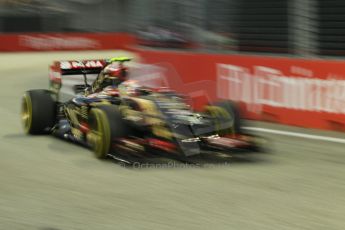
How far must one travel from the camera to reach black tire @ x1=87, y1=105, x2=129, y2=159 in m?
6.49

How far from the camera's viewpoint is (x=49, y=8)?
30.1 meters

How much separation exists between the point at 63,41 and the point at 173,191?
23629 mm

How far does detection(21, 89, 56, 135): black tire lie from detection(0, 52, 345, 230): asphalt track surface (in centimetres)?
50

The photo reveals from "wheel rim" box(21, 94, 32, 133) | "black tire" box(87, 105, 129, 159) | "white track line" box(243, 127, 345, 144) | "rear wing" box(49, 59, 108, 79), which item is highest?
"rear wing" box(49, 59, 108, 79)

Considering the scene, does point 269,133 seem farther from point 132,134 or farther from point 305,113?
Answer: point 132,134

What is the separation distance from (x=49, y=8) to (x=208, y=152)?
81.6 feet

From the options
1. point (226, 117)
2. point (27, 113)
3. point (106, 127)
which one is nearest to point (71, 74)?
point (27, 113)

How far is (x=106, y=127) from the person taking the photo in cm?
649

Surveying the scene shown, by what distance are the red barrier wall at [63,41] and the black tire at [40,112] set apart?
61.3 feet

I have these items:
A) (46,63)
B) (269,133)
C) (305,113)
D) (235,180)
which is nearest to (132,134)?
(235,180)

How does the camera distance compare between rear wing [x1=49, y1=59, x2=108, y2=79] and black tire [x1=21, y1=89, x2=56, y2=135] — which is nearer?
black tire [x1=21, y1=89, x2=56, y2=135]

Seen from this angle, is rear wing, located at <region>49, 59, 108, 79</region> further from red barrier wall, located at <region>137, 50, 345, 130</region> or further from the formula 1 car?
red barrier wall, located at <region>137, 50, 345, 130</region>

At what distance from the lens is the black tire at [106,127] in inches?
256

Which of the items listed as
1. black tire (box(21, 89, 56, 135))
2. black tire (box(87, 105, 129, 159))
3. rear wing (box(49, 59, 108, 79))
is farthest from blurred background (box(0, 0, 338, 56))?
black tire (box(87, 105, 129, 159))
